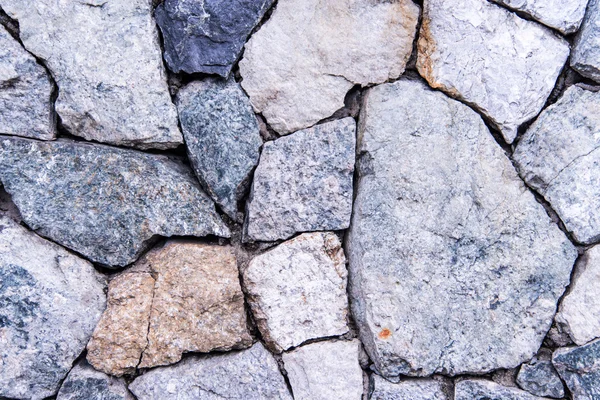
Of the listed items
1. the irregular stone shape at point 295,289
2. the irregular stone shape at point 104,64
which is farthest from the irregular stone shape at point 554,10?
the irregular stone shape at point 104,64

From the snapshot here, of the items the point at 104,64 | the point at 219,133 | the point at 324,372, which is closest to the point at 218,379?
the point at 324,372

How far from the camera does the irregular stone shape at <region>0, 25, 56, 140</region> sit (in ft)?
4.03

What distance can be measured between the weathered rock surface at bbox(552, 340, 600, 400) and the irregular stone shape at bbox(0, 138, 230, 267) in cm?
97

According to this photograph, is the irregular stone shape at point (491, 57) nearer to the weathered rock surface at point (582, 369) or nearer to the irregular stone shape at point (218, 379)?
the weathered rock surface at point (582, 369)

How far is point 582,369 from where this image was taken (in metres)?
1.29

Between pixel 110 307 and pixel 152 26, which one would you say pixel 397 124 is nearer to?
pixel 152 26

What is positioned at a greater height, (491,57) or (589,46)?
(589,46)

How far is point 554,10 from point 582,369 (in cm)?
91

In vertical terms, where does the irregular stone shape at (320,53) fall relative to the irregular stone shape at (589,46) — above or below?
below

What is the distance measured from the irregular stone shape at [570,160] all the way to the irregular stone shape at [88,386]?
1189mm

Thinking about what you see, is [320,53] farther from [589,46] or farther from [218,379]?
[218,379]

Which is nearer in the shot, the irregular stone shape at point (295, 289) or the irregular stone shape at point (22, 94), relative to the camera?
the irregular stone shape at point (22, 94)

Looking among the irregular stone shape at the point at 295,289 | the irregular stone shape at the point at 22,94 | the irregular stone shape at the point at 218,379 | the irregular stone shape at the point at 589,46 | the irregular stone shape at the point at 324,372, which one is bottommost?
the irregular stone shape at the point at 218,379

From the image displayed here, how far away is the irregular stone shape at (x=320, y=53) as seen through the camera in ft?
4.33
